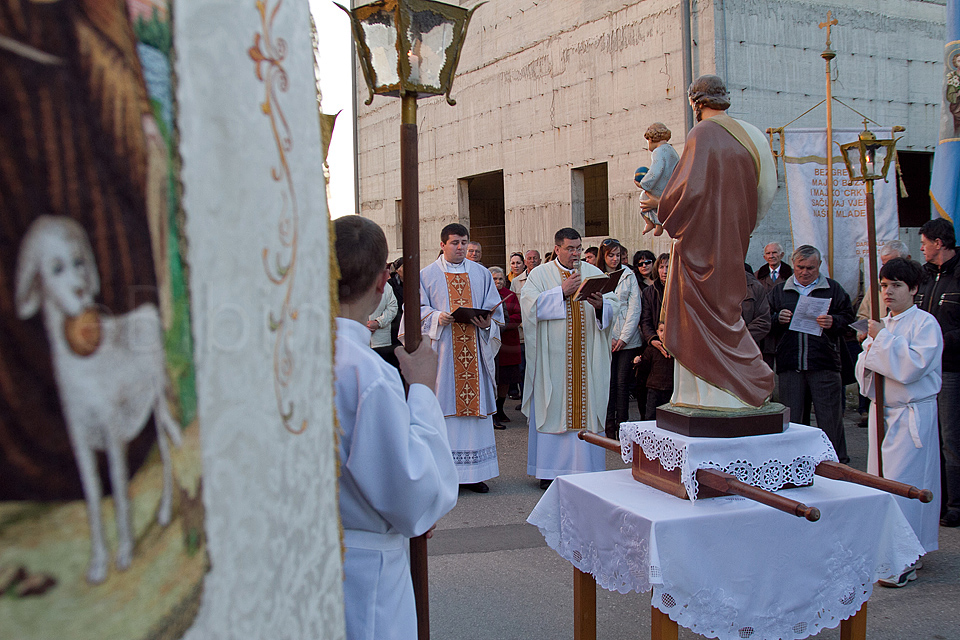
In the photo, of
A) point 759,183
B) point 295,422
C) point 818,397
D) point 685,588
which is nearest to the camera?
point 295,422

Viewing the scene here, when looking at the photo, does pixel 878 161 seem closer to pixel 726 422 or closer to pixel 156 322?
pixel 726 422

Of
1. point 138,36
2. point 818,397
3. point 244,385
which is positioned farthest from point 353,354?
point 818,397

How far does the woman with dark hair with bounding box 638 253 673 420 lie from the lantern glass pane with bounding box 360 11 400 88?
4990 mm

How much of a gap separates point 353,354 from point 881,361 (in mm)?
3572

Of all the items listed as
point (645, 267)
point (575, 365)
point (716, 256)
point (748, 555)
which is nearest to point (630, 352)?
point (645, 267)

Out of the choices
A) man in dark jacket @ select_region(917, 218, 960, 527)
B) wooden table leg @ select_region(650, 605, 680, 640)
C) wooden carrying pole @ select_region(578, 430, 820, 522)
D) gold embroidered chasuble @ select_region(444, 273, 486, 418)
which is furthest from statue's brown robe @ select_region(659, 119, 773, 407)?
gold embroidered chasuble @ select_region(444, 273, 486, 418)

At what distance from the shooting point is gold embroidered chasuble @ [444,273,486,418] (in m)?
6.40

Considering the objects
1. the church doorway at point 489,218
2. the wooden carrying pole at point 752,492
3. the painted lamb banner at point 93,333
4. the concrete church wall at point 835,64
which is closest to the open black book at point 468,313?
the wooden carrying pole at point 752,492

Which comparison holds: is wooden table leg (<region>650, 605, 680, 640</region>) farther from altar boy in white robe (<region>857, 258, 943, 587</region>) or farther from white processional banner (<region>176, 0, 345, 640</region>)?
altar boy in white robe (<region>857, 258, 943, 587</region>)

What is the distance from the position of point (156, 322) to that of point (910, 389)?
4467mm

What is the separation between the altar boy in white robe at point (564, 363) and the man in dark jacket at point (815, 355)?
1.47 meters

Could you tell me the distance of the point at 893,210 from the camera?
9.47 m

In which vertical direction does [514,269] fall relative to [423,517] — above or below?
above

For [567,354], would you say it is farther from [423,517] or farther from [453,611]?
[423,517]
